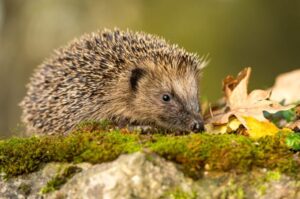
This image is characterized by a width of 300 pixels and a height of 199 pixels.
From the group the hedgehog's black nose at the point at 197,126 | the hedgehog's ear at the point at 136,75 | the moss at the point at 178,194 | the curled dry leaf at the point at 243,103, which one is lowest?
the moss at the point at 178,194

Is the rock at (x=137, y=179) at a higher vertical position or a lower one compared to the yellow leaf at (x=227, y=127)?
lower

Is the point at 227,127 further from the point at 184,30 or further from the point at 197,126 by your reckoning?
the point at 184,30

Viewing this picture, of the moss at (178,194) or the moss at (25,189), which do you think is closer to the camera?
the moss at (178,194)

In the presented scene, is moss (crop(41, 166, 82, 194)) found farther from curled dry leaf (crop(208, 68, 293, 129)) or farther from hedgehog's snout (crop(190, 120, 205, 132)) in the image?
hedgehog's snout (crop(190, 120, 205, 132))

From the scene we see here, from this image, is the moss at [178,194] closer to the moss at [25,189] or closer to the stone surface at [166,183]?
the stone surface at [166,183]

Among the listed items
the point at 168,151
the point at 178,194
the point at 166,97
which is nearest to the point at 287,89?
the point at 166,97

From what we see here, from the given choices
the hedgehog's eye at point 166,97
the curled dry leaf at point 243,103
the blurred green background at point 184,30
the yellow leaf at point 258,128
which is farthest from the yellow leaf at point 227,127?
the blurred green background at point 184,30
